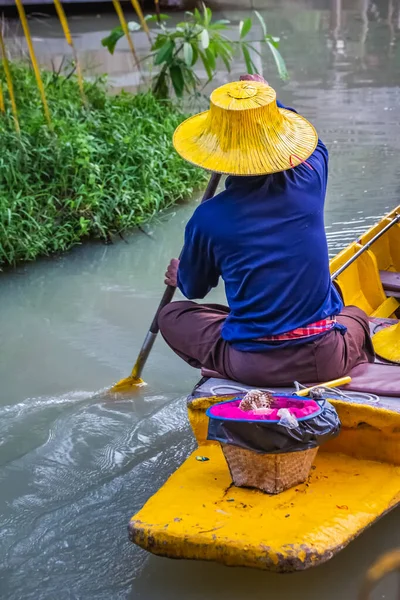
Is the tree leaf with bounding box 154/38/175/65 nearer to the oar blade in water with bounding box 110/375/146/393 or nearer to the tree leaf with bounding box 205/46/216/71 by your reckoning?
the tree leaf with bounding box 205/46/216/71

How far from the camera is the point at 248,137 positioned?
267cm

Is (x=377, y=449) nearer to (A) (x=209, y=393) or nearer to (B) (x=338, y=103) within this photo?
(A) (x=209, y=393)

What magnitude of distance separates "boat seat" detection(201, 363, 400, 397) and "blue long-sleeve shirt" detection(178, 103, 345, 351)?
0.25 m

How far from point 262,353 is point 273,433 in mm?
458

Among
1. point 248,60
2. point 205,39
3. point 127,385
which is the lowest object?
point 127,385

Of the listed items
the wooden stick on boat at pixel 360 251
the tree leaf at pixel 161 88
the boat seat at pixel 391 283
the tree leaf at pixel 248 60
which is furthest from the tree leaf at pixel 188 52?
the boat seat at pixel 391 283

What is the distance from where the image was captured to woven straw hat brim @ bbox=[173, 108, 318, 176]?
262 cm

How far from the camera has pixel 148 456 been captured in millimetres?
3496

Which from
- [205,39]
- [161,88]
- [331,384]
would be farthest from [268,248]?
[161,88]

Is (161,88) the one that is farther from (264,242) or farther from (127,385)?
(264,242)

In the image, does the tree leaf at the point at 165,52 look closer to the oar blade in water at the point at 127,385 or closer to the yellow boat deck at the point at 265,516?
the oar blade in water at the point at 127,385

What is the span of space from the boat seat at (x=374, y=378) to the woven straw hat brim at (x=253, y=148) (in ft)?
2.58

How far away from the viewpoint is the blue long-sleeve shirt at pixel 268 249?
2662mm

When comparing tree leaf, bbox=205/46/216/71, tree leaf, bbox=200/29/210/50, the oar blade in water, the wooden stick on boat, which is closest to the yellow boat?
the wooden stick on boat
